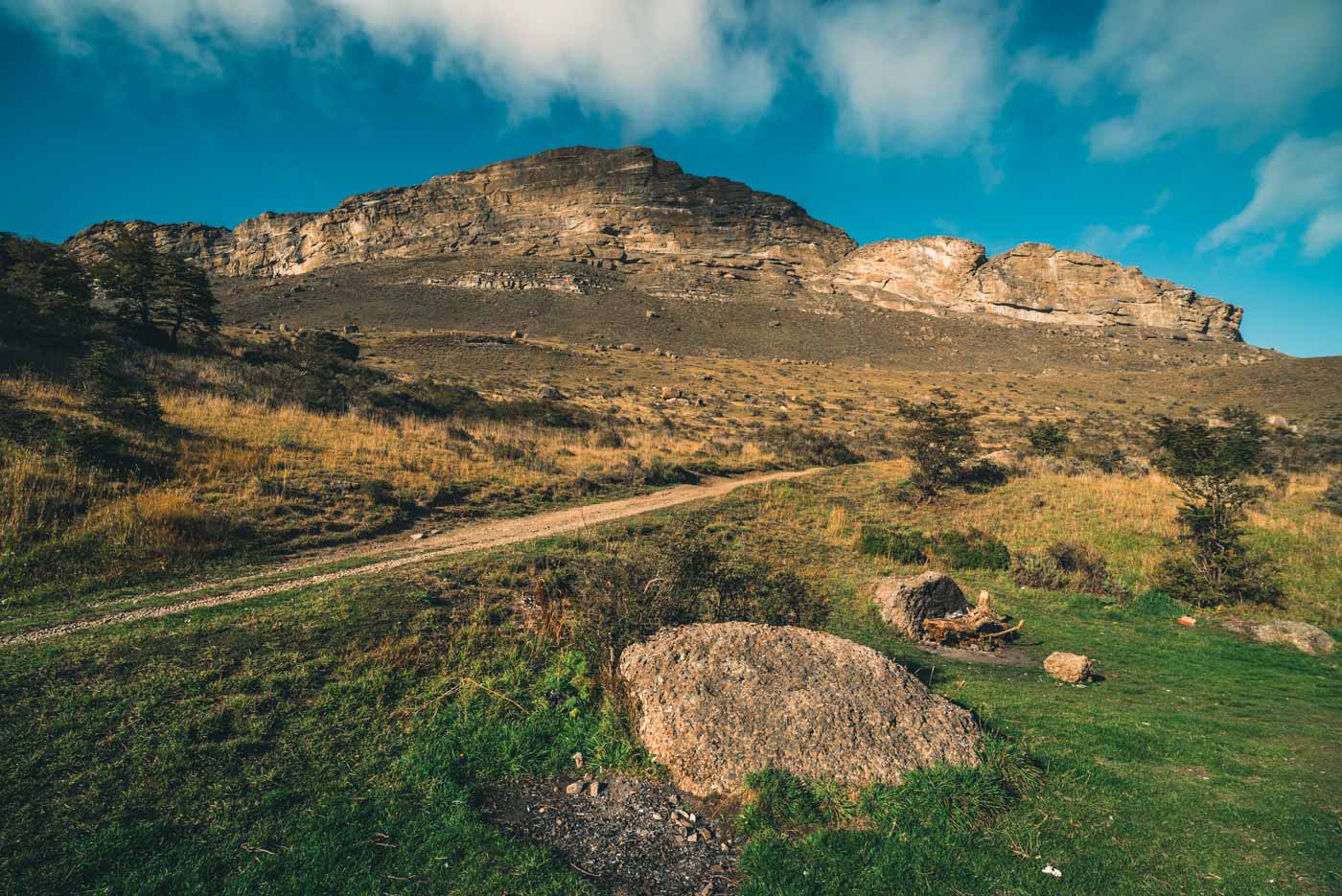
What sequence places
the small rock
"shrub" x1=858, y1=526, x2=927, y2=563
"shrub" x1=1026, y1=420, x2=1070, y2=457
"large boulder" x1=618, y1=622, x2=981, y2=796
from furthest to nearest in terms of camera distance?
"shrub" x1=1026, y1=420, x2=1070, y2=457, "shrub" x1=858, y1=526, x2=927, y2=563, the small rock, "large boulder" x1=618, y1=622, x2=981, y2=796

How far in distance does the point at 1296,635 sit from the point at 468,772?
38.9ft

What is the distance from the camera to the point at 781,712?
480 cm

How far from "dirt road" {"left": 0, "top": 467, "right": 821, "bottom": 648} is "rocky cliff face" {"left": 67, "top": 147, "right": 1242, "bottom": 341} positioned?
81.7 metres

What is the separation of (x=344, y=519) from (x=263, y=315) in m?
80.1

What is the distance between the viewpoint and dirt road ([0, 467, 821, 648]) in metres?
6.47

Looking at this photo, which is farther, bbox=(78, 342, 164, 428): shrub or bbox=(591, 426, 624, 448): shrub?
bbox=(591, 426, 624, 448): shrub

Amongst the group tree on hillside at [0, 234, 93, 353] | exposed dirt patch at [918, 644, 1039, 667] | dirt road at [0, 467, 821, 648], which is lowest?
exposed dirt patch at [918, 644, 1039, 667]

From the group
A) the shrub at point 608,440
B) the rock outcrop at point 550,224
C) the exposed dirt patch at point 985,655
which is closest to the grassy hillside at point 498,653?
the exposed dirt patch at point 985,655

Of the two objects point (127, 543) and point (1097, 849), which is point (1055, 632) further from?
point (127, 543)

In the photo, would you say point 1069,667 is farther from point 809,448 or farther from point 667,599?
point 809,448

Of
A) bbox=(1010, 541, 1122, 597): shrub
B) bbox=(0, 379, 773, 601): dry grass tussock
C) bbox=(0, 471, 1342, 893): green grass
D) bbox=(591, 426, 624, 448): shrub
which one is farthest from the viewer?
bbox=(591, 426, 624, 448): shrub

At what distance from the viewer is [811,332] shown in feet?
278

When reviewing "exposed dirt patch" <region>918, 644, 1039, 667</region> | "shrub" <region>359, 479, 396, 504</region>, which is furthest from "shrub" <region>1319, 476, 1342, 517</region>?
"shrub" <region>359, 479, 396, 504</region>

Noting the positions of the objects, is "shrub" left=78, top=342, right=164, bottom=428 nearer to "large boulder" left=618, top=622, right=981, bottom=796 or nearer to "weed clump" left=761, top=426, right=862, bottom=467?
"large boulder" left=618, top=622, right=981, bottom=796
